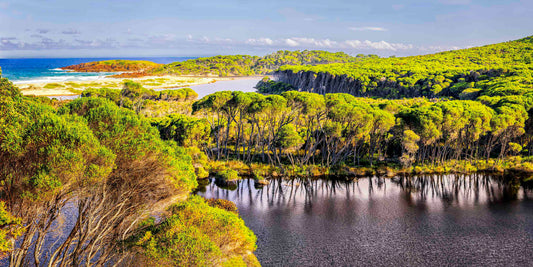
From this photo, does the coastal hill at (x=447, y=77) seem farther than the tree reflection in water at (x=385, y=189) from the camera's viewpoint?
Yes

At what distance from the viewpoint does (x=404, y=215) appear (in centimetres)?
2697

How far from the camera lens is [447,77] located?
83.1m

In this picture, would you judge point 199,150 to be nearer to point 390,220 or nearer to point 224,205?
point 224,205

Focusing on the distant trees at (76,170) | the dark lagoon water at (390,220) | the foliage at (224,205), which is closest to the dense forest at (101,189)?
the distant trees at (76,170)

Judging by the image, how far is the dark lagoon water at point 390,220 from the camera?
2042 cm

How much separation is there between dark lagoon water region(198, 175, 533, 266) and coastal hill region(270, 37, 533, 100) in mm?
29072

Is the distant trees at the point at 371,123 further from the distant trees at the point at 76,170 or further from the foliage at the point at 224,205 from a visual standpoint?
the distant trees at the point at 76,170

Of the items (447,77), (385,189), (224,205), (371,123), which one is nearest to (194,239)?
(224,205)

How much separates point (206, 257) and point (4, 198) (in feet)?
21.5

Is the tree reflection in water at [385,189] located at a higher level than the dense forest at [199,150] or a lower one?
lower

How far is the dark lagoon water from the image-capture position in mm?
20422

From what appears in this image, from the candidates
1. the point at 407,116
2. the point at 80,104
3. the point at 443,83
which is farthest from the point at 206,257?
the point at 443,83

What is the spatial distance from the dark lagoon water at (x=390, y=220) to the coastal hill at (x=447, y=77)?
95.4 feet

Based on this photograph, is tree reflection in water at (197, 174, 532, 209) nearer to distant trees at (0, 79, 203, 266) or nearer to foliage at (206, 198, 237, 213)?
foliage at (206, 198, 237, 213)
